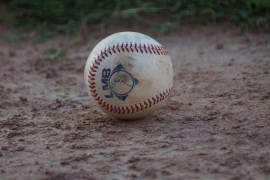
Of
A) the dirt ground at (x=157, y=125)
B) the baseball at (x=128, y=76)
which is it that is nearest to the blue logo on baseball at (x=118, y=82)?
the baseball at (x=128, y=76)

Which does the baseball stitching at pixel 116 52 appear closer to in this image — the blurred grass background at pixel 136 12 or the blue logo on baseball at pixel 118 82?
the blue logo on baseball at pixel 118 82

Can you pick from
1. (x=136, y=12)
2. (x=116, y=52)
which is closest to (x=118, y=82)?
(x=116, y=52)

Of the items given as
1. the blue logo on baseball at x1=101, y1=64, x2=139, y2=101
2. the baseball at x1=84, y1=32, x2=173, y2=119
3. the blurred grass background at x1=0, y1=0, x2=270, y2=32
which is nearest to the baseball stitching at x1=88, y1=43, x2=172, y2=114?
the baseball at x1=84, y1=32, x2=173, y2=119

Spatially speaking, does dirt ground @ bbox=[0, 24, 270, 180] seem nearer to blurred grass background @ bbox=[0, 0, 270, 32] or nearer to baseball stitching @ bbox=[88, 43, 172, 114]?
baseball stitching @ bbox=[88, 43, 172, 114]

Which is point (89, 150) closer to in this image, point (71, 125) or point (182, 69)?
point (71, 125)

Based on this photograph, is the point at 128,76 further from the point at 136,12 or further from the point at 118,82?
the point at 136,12

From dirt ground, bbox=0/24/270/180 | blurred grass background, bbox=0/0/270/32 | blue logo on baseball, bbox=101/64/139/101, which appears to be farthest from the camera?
blurred grass background, bbox=0/0/270/32

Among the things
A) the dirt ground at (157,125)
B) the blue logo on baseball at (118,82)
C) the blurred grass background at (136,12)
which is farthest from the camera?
the blurred grass background at (136,12)
